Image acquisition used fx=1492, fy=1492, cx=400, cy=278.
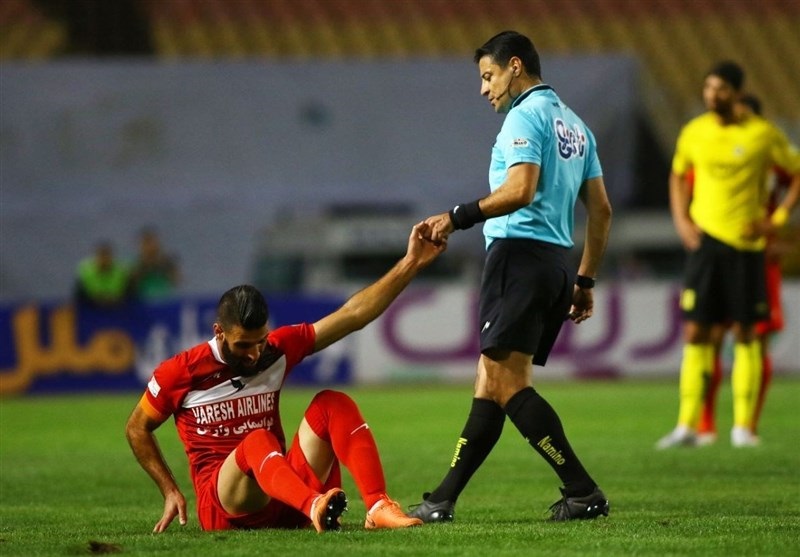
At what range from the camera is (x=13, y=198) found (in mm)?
18656

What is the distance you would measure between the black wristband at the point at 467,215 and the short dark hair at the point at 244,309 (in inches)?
33.0

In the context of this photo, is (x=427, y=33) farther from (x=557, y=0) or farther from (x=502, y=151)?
(x=502, y=151)

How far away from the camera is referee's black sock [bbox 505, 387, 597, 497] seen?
19.5 ft

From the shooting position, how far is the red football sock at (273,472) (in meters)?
5.36

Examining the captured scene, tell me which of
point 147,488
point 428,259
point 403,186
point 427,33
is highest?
point 427,33

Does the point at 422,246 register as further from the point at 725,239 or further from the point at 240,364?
the point at 725,239

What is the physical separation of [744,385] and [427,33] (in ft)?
56.5

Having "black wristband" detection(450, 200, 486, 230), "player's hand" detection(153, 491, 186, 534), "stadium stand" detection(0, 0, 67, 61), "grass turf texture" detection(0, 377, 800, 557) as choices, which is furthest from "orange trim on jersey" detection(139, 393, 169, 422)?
"stadium stand" detection(0, 0, 67, 61)

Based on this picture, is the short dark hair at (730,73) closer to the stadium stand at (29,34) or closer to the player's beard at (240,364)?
the player's beard at (240,364)

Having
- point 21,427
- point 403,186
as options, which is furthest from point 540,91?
point 403,186

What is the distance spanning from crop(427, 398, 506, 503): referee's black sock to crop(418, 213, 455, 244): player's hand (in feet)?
2.49

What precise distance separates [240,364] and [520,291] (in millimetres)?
1172

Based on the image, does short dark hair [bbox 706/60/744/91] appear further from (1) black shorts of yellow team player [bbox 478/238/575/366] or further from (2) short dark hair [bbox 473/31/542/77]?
(1) black shorts of yellow team player [bbox 478/238/575/366]

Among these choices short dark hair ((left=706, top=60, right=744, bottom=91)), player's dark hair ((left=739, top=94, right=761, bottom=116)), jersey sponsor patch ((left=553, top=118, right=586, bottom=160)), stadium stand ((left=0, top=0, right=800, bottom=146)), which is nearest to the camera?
jersey sponsor patch ((left=553, top=118, right=586, bottom=160))
